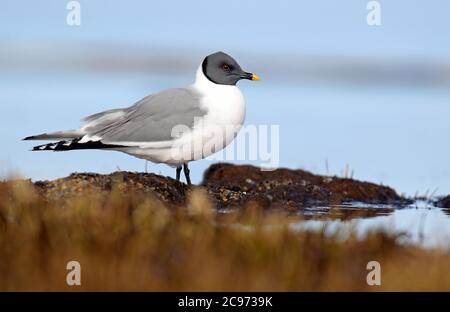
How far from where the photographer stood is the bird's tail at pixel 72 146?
26.4ft

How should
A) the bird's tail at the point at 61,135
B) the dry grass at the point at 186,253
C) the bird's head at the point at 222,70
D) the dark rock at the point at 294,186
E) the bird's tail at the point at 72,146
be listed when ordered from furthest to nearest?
the dark rock at the point at 294,186 → the bird's head at the point at 222,70 → the bird's tail at the point at 61,135 → the bird's tail at the point at 72,146 → the dry grass at the point at 186,253

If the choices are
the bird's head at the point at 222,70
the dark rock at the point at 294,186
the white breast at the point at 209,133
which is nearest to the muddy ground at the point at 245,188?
the dark rock at the point at 294,186

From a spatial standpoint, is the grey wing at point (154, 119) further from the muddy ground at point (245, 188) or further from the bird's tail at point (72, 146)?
the muddy ground at point (245, 188)

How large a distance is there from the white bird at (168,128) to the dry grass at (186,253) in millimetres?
1999

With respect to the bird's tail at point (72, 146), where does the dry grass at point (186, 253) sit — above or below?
below

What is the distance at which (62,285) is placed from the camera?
180 inches

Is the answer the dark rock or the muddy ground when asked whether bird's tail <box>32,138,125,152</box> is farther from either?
the dark rock

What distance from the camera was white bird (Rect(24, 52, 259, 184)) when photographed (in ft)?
26.1

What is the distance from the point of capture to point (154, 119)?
26.7 feet

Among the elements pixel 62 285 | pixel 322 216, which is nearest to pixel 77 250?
pixel 62 285

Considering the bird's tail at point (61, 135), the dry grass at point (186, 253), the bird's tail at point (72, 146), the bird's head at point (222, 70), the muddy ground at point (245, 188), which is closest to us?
the dry grass at point (186, 253)

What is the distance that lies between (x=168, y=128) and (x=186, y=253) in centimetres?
311

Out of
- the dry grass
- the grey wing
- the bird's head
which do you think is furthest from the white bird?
the dry grass
